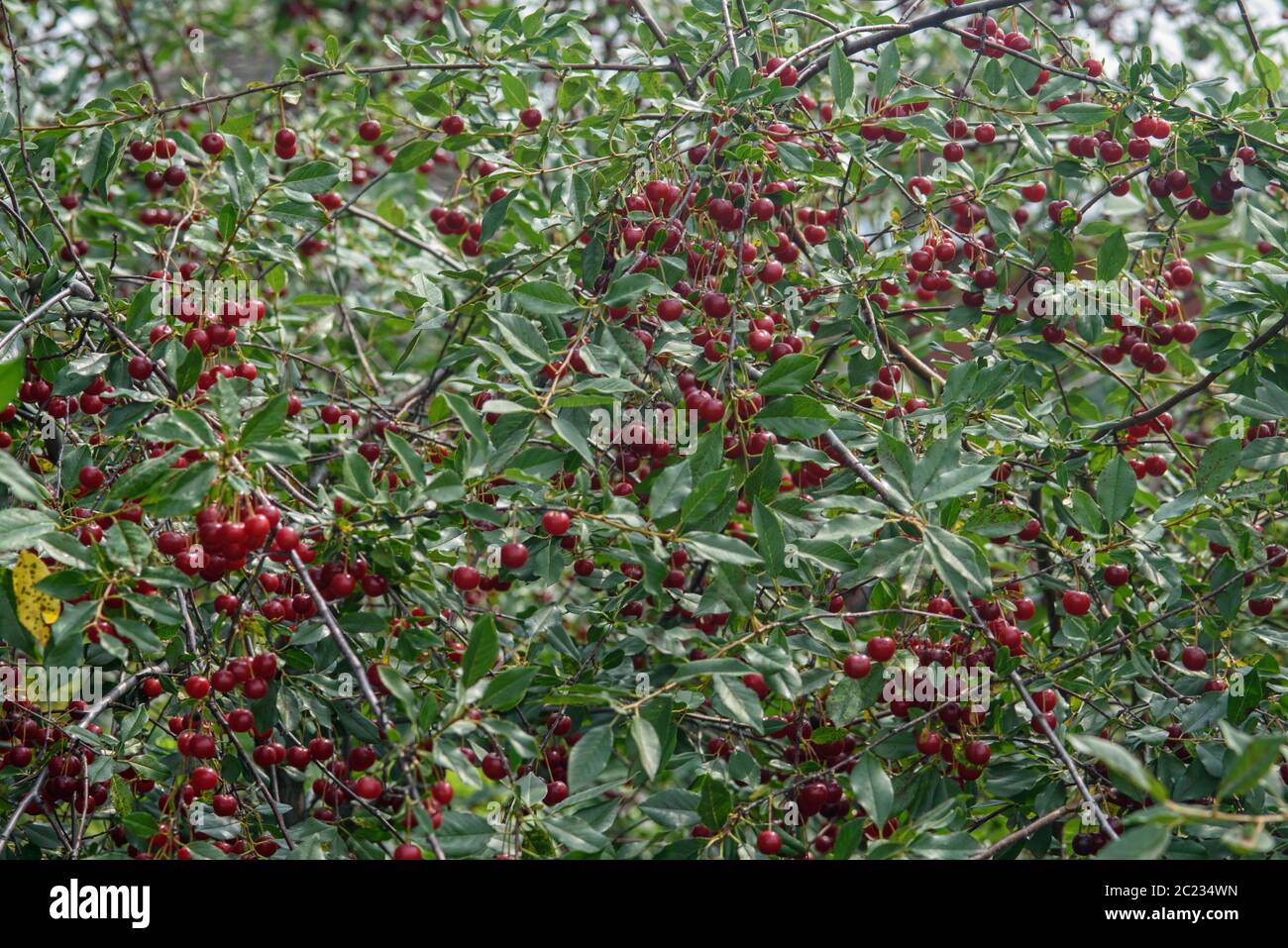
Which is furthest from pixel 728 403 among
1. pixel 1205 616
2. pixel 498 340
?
pixel 1205 616

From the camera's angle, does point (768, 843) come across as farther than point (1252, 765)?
Yes

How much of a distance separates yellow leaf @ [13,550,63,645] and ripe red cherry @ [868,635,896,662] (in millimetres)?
1121

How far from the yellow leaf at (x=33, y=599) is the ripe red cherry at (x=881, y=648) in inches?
44.1

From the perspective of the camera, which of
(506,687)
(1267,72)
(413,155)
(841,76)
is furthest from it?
(413,155)

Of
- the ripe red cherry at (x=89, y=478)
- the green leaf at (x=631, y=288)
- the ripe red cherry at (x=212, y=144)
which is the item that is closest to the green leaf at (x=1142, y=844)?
the green leaf at (x=631, y=288)

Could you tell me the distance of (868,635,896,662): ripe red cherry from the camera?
1.66m

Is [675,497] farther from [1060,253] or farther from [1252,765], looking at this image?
[1060,253]

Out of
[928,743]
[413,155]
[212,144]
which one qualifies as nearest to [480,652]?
[928,743]

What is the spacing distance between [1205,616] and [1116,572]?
0.54ft

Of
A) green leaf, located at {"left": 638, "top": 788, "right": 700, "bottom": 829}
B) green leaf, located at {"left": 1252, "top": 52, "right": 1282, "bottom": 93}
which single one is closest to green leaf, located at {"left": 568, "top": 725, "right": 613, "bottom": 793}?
green leaf, located at {"left": 638, "top": 788, "right": 700, "bottom": 829}

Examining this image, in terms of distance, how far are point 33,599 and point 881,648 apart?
3.82ft

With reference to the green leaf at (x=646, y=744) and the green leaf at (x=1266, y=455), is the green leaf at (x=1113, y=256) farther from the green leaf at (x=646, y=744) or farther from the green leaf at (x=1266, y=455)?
the green leaf at (x=646, y=744)

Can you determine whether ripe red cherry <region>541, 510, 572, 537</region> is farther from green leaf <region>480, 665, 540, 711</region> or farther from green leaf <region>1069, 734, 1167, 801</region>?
green leaf <region>1069, 734, 1167, 801</region>

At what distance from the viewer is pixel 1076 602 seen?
1.86m
